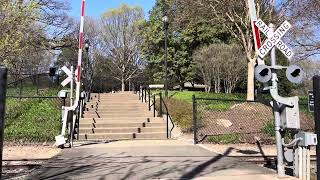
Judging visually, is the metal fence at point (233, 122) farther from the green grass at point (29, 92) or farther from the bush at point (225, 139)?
the green grass at point (29, 92)

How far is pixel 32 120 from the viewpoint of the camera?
17.8 metres

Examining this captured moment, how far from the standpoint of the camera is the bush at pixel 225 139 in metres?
15.9

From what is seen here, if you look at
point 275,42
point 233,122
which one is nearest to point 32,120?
point 233,122

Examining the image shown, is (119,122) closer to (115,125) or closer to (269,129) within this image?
(115,125)

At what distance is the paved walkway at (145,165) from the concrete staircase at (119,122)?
11.2 feet

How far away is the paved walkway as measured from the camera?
8938 mm

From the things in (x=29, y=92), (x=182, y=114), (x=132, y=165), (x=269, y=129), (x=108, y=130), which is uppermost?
(x=29, y=92)

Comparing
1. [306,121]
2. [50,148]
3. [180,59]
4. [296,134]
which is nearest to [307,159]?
[296,134]

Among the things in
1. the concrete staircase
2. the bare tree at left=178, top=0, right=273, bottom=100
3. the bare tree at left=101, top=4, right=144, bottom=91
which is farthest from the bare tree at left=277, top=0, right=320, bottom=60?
the bare tree at left=101, top=4, right=144, bottom=91

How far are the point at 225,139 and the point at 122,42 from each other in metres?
51.6

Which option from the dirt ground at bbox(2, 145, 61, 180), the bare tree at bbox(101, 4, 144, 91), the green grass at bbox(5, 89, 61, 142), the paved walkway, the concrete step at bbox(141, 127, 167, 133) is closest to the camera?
the paved walkway

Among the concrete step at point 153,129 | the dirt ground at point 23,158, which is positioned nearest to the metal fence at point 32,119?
the dirt ground at point 23,158

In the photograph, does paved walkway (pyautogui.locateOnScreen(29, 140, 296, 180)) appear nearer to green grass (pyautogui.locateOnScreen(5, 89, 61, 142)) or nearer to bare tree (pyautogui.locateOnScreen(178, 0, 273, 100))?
green grass (pyautogui.locateOnScreen(5, 89, 61, 142))

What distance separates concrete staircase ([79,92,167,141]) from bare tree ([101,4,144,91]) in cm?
4222
